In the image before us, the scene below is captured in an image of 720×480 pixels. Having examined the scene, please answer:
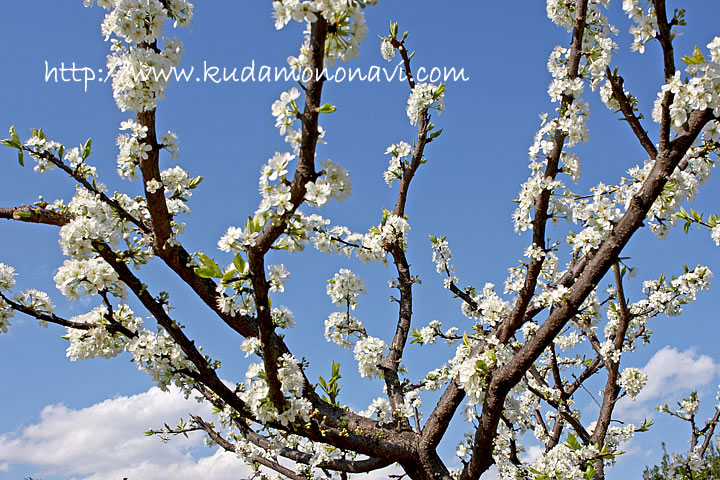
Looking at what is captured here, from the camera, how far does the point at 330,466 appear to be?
488 centimetres

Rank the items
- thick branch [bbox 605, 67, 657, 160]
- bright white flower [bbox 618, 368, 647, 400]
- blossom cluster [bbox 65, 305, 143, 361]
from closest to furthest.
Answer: blossom cluster [bbox 65, 305, 143, 361]
thick branch [bbox 605, 67, 657, 160]
bright white flower [bbox 618, 368, 647, 400]

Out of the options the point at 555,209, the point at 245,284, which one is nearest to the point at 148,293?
the point at 245,284

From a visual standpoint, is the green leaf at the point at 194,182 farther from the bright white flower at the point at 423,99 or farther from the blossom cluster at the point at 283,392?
A: the bright white flower at the point at 423,99

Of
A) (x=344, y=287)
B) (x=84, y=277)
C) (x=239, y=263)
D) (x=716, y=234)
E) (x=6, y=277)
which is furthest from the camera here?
(x=344, y=287)

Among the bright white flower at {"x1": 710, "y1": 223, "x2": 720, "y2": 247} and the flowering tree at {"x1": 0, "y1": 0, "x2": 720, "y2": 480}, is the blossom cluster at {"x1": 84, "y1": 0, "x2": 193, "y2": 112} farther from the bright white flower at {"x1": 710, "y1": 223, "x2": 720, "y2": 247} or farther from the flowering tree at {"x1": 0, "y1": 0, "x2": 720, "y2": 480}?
the bright white flower at {"x1": 710, "y1": 223, "x2": 720, "y2": 247}

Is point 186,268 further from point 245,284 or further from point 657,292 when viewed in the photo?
point 657,292

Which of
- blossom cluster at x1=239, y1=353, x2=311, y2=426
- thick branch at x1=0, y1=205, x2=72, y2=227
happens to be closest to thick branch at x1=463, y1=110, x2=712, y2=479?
blossom cluster at x1=239, y1=353, x2=311, y2=426

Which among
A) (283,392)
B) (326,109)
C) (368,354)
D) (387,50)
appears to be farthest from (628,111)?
(283,392)

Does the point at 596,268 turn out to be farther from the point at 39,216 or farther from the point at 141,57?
the point at 39,216

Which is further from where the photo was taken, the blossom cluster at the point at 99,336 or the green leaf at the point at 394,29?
the green leaf at the point at 394,29

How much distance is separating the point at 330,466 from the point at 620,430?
4.15 metres

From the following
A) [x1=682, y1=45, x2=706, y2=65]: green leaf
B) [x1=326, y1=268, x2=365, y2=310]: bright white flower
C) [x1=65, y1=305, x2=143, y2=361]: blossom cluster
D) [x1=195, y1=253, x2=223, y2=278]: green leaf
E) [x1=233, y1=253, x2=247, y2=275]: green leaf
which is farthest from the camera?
[x1=326, y1=268, x2=365, y2=310]: bright white flower

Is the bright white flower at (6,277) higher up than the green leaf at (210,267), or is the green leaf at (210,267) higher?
the bright white flower at (6,277)

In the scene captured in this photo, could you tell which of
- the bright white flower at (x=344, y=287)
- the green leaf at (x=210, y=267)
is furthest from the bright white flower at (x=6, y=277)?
the bright white flower at (x=344, y=287)
